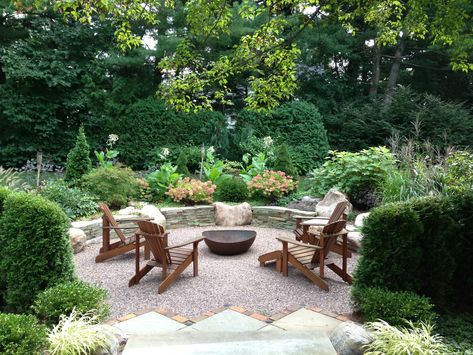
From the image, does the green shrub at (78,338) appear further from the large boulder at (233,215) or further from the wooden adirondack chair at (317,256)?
the large boulder at (233,215)

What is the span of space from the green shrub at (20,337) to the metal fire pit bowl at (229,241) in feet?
10.5

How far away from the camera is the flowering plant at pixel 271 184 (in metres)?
8.30

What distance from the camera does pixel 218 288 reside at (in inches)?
174

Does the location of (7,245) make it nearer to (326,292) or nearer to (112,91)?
(326,292)

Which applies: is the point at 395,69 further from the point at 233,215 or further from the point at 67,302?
Answer: the point at 67,302

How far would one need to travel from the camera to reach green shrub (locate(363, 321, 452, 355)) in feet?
8.43

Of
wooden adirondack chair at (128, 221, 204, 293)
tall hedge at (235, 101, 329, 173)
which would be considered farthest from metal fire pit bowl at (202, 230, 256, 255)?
tall hedge at (235, 101, 329, 173)

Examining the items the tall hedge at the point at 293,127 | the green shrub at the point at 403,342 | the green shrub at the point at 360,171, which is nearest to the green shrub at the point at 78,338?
the green shrub at the point at 403,342

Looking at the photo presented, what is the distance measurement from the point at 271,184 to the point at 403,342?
5.79 m

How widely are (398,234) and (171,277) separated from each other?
2424mm

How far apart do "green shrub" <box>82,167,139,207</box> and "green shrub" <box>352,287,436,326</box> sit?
5.43 metres

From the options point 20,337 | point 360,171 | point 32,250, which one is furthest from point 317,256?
point 360,171

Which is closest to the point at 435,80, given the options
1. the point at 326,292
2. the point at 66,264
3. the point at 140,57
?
the point at 140,57

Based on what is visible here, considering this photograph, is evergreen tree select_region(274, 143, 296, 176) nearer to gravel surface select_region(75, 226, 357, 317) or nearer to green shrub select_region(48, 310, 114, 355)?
gravel surface select_region(75, 226, 357, 317)
